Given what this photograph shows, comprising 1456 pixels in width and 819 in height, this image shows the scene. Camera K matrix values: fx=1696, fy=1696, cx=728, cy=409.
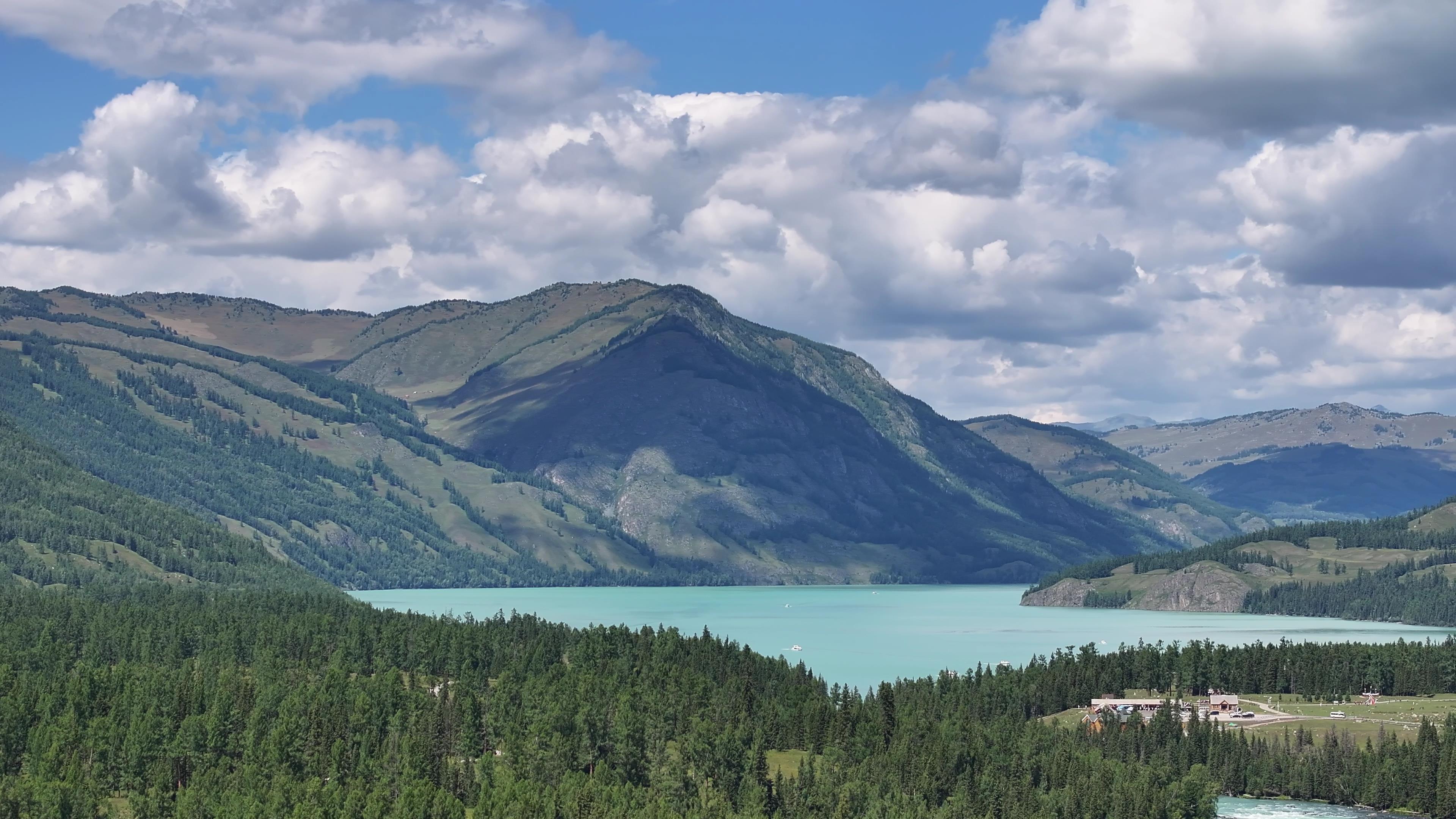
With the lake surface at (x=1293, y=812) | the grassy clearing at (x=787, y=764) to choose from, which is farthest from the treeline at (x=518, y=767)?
the lake surface at (x=1293, y=812)

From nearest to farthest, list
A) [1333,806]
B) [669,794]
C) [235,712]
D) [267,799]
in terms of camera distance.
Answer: [267,799], [669,794], [235,712], [1333,806]

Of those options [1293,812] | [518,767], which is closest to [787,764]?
[518,767]

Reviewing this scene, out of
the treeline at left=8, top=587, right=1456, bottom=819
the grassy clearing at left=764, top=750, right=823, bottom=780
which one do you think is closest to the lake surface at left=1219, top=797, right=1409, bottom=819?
the treeline at left=8, top=587, right=1456, bottom=819

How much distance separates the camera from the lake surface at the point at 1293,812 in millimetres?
188750

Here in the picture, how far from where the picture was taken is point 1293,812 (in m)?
194

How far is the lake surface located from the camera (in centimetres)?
18875

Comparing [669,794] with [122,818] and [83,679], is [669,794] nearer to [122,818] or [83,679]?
[122,818]

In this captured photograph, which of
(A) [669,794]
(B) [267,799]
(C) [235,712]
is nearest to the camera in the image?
(B) [267,799]

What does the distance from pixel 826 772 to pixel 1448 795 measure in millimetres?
72236

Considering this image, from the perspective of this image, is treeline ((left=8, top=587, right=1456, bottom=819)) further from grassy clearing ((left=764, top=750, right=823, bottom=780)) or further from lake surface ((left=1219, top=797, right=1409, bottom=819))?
lake surface ((left=1219, top=797, right=1409, bottom=819))

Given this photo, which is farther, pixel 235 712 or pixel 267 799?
pixel 235 712

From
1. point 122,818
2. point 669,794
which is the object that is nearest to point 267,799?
point 122,818

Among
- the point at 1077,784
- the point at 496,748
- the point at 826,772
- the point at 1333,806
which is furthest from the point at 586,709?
the point at 1333,806

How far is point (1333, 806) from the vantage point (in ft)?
655
